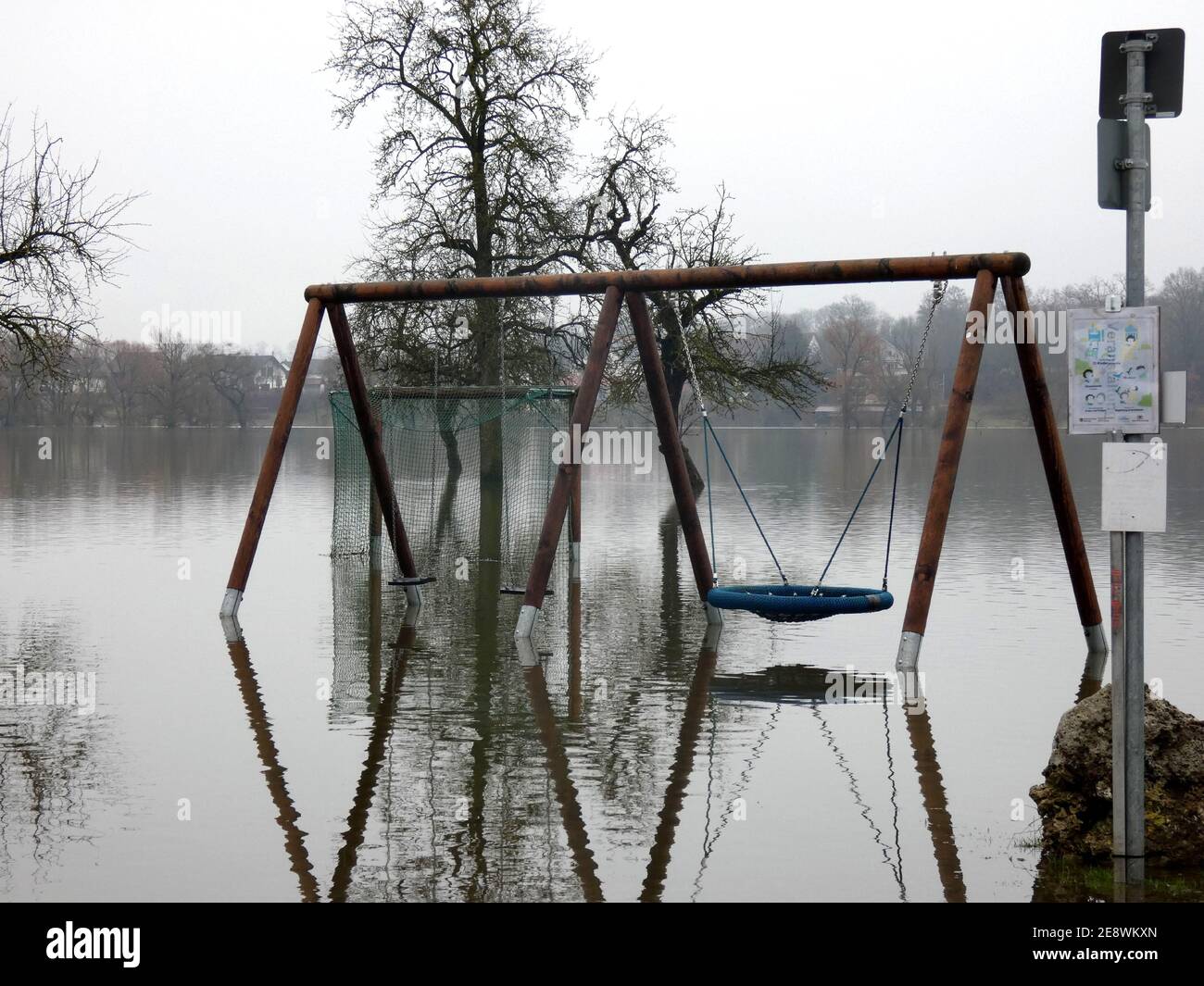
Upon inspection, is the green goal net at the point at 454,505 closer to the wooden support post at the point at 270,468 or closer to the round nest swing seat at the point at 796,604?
the wooden support post at the point at 270,468

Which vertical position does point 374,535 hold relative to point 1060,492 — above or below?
below

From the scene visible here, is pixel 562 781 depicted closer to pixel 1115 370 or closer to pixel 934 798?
pixel 934 798

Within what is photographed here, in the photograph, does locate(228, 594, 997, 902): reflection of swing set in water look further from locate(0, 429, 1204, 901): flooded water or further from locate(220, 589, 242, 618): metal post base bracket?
locate(220, 589, 242, 618): metal post base bracket

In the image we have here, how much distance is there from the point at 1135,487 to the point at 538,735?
417cm

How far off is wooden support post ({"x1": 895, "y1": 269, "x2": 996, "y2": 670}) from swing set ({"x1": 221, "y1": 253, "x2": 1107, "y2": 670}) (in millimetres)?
10

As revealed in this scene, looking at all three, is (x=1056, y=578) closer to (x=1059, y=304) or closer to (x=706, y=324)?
(x=706, y=324)

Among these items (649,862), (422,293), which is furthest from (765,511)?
(649,862)

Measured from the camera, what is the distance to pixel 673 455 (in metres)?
13.9

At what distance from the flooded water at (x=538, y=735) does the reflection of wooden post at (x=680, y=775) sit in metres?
0.02

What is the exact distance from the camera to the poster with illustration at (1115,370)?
20.8ft

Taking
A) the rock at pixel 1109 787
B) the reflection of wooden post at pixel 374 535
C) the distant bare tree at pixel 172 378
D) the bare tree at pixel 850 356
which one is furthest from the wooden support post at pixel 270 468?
the distant bare tree at pixel 172 378

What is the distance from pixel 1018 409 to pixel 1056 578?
10372 cm

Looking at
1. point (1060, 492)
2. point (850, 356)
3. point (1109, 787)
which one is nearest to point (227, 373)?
point (850, 356)
